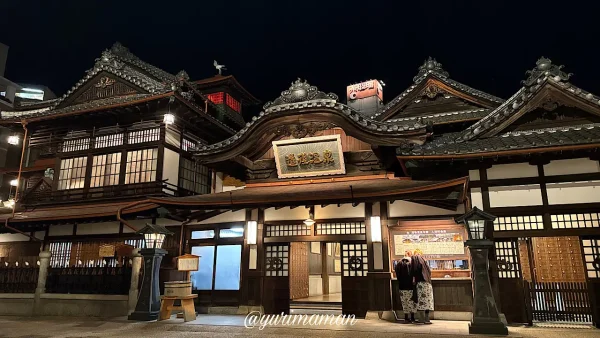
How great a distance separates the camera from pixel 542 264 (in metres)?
17.0

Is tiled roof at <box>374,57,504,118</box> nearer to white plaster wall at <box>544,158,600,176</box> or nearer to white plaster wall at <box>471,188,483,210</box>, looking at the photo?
white plaster wall at <box>544,158,600,176</box>

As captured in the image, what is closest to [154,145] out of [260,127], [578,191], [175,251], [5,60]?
[175,251]

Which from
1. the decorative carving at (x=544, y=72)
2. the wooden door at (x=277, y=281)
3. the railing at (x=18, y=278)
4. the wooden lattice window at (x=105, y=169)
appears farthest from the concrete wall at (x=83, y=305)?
the decorative carving at (x=544, y=72)

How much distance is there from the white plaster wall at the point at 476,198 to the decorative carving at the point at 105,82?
18647 millimetres

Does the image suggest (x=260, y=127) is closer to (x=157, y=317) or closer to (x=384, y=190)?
(x=384, y=190)

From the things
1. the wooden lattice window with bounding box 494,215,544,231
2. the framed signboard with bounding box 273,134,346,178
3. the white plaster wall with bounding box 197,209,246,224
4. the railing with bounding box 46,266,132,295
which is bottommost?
the railing with bounding box 46,266,132,295

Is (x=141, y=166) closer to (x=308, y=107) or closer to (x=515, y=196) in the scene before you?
(x=308, y=107)

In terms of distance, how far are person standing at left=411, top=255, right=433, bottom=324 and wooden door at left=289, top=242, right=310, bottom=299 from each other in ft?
30.1

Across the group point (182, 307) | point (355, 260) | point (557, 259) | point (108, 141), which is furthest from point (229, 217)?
point (557, 259)

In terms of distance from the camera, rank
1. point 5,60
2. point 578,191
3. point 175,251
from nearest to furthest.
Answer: point 578,191 → point 175,251 → point 5,60

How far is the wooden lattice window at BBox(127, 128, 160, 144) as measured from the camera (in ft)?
64.7

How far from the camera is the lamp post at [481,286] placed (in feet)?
32.5

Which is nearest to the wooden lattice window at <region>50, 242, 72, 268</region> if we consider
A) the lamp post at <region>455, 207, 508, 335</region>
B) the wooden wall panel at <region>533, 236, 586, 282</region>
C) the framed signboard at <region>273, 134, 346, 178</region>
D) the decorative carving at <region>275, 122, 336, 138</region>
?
Result: the framed signboard at <region>273, 134, 346, 178</region>

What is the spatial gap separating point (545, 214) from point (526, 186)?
0.98 m
